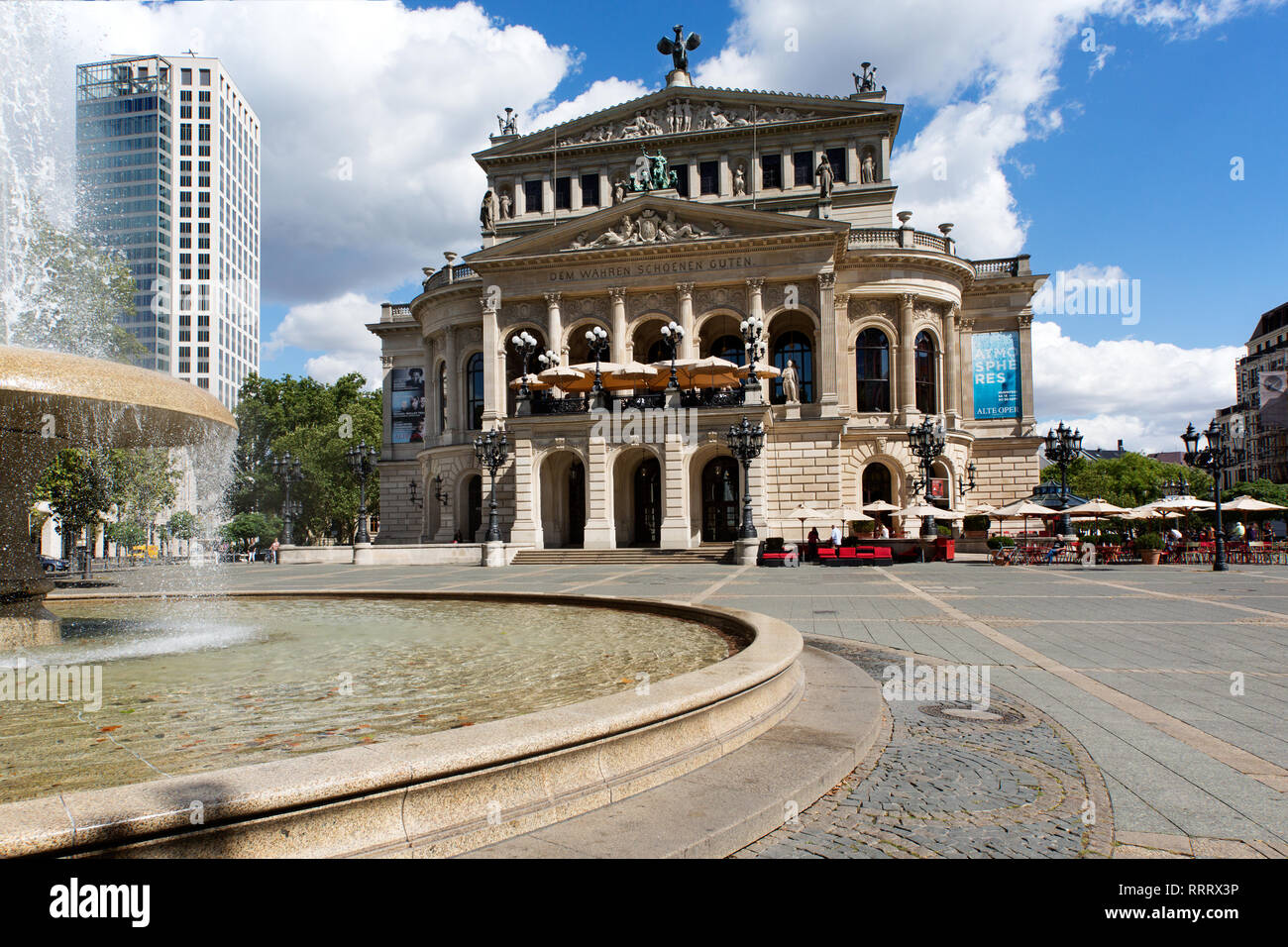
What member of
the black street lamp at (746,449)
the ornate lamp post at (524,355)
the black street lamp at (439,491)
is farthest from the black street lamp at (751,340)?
the black street lamp at (439,491)

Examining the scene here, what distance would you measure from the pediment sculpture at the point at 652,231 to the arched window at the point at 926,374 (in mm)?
11680

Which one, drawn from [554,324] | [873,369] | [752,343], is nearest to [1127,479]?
[873,369]

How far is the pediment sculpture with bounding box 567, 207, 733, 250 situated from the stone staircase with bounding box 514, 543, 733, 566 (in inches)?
588

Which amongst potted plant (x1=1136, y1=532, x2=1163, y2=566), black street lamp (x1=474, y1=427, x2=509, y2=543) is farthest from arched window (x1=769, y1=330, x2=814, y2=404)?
potted plant (x1=1136, y1=532, x2=1163, y2=566)

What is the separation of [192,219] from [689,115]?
61472mm

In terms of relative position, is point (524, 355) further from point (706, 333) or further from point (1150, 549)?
point (1150, 549)

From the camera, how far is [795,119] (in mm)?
45656

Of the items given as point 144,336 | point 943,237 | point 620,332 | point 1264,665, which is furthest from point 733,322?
point 144,336

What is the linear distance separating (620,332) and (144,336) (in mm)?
34723

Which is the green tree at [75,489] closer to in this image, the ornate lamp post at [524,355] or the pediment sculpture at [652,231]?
the ornate lamp post at [524,355]

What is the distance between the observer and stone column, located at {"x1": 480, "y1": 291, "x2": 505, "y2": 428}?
4003 cm

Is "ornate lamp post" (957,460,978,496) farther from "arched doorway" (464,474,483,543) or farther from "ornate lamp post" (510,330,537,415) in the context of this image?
"arched doorway" (464,474,483,543)
